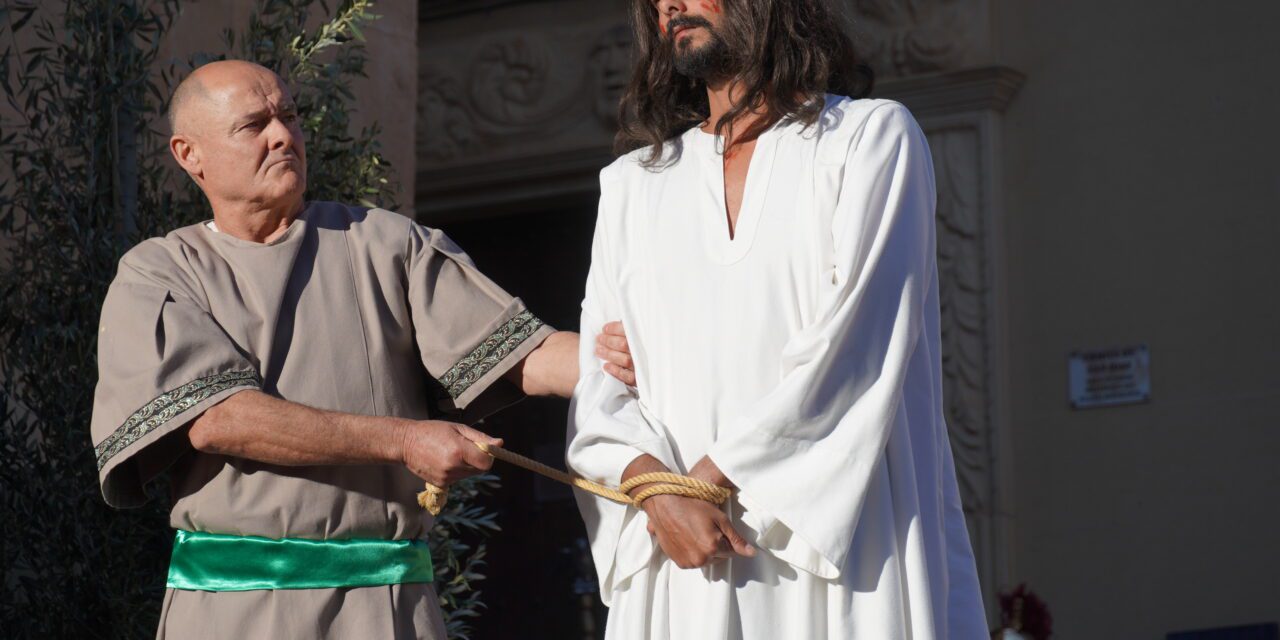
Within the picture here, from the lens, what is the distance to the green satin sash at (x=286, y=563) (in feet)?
11.0

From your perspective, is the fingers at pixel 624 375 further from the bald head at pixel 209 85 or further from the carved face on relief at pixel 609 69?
the carved face on relief at pixel 609 69

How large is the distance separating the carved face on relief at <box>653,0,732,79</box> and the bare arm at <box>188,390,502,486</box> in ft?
2.44

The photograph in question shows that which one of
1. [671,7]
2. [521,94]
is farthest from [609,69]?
[671,7]

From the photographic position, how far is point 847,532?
9.77 feet


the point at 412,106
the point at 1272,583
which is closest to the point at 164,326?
the point at 412,106

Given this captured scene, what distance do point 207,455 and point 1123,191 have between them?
14.4 feet

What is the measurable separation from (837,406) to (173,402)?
115 cm

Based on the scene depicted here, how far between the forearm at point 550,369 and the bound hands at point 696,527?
0.50m

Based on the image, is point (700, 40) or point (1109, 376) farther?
point (1109, 376)

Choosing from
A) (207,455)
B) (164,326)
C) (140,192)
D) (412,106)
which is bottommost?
(207,455)

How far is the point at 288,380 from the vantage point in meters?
3.42

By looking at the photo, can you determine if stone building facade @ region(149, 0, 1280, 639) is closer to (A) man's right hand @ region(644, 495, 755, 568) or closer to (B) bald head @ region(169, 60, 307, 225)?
(B) bald head @ region(169, 60, 307, 225)

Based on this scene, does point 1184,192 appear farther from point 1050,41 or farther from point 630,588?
point 630,588

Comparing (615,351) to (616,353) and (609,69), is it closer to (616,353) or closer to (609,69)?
(616,353)
